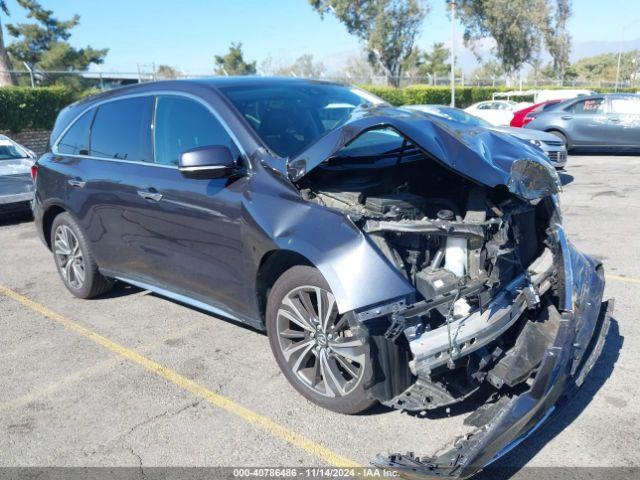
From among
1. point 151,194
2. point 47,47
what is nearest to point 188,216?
point 151,194

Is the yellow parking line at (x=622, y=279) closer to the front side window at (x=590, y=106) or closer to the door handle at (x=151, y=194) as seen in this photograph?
the door handle at (x=151, y=194)

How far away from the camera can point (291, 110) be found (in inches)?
168

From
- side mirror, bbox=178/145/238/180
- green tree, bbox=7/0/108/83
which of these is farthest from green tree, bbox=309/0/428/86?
side mirror, bbox=178/145/238/180

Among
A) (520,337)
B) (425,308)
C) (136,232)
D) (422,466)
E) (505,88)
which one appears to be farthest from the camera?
(505,88)

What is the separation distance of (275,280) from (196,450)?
3.53 feet

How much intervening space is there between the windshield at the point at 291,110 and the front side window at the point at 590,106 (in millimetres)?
11927

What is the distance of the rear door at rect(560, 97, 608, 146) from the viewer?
14680 mm

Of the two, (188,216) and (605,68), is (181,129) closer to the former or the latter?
(188,216)

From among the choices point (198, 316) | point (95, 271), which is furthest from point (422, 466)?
point (95, 271)

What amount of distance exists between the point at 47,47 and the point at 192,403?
41274 millimetres

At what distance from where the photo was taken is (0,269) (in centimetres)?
688

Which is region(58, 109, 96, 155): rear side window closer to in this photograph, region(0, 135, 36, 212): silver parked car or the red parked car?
region(0, 135, 36, 212): silver parked car

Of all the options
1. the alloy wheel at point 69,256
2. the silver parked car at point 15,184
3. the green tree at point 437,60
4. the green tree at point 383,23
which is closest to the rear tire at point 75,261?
the alloy wheel at point 69,256

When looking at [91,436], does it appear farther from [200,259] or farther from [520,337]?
[520,337]
